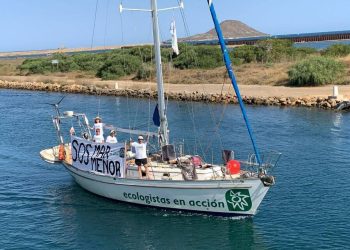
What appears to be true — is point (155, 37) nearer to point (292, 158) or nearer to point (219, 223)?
point (219, 223)

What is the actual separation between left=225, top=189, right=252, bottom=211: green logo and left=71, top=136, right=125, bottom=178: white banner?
469 centimetres

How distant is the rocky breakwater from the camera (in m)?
45.4

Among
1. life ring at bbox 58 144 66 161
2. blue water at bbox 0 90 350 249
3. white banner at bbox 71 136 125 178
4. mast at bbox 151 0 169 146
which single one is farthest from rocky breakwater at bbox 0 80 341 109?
mast at bbox 151 0 169 146

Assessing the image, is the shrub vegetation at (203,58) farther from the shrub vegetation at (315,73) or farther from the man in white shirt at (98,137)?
the man in white shirt at (98,137)

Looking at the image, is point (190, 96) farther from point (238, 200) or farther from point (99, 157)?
point (238, 200)

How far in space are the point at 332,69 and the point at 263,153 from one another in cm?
2902

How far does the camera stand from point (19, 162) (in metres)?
29.6

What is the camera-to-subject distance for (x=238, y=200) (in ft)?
61.5

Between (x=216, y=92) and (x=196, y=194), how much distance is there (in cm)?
3577

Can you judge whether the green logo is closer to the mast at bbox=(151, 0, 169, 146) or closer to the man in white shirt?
the mast at bbox=(151, 0, 169, 146)

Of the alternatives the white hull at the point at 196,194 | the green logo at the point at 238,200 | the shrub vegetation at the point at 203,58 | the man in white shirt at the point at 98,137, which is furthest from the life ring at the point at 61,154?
the shrub vegetation at the point at 203,58

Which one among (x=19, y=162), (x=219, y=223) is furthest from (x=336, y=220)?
(x=19, y=162)

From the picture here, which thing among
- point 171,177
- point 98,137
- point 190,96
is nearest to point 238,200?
point 171,177

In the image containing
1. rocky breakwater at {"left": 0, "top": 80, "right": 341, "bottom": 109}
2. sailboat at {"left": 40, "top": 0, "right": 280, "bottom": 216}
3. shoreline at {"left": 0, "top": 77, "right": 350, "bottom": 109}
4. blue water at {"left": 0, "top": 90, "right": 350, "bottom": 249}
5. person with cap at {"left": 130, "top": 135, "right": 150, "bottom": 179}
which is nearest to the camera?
blue water at {"left": 0, "top": 90, "right": 350, "bottom": 249}
